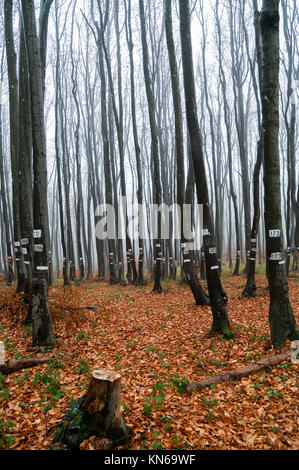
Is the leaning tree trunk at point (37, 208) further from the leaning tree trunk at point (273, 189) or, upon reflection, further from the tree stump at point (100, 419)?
the leaning tree trunk at point (273, 189)

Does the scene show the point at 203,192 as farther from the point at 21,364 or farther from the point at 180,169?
the point at 21,364

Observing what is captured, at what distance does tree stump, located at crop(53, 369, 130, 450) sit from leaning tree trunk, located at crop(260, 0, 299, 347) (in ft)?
9.58

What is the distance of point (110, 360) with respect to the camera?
4801 millimetres

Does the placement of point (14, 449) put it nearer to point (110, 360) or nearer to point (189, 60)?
point (110, 360)

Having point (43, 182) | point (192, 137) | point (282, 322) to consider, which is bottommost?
point (282, 322)

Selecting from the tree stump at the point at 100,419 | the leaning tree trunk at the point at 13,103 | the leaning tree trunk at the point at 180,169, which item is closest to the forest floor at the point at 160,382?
the tree stump at the point at 100,419

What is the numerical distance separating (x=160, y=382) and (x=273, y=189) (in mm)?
3485

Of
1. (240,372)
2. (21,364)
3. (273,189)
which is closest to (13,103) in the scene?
(21,364)

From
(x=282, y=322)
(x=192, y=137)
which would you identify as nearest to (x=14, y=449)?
(x=282, y=322)

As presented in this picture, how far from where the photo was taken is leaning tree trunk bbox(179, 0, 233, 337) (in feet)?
18.2

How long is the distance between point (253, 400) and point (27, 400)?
111 inches

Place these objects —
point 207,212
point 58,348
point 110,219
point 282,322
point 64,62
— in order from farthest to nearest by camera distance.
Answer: point 64,62 → point 110,219 → point 207,212 → point 58,348 → point 282,322

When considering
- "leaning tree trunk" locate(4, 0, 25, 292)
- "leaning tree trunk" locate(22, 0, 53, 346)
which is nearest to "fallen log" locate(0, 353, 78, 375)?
"leaning tree trunk" locate(22, 0, 53, 346)

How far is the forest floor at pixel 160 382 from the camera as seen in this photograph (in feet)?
9.37
